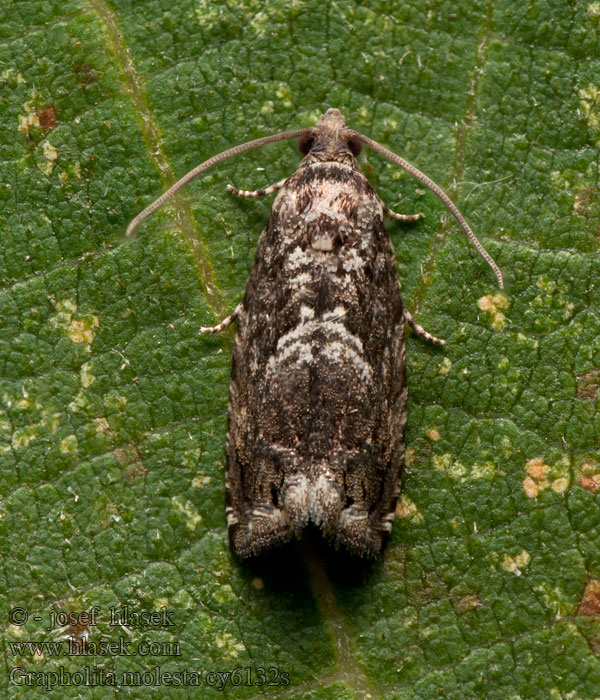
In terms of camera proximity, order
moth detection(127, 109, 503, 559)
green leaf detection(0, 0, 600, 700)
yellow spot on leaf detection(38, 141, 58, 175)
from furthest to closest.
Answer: yellow spot on leaf detection(38, 141, 58, 175)
green leaf detection(0, 0, 600, 700)
moth detection(127, 109, 503, 559)

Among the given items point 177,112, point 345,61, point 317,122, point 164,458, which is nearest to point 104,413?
point 164,458

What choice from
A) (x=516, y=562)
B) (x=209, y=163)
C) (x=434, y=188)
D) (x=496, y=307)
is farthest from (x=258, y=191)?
(x=516, y=562)

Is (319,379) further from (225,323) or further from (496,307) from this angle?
(496,307)

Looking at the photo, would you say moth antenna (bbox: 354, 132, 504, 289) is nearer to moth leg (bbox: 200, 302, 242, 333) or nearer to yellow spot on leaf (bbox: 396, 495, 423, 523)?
moth leg (bbox: 200, 302, 242, 333)

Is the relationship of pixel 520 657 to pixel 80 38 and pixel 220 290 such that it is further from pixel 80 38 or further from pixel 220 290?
pixel 80 38

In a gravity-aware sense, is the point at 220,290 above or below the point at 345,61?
below

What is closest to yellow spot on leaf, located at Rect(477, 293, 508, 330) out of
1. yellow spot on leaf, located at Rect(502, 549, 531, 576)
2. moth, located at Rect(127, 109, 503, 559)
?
moth, located at Rect(127, 109, 503, 559)

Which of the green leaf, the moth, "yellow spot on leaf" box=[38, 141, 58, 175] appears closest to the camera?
the moth

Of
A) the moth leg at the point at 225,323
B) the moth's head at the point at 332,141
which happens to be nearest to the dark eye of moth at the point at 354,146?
the moth's head at the point at 332,141
